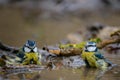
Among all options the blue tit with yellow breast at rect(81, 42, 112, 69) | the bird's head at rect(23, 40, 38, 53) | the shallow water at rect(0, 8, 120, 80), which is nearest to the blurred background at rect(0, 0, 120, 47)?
the shallow water at rect(0, 8, 120, 80)

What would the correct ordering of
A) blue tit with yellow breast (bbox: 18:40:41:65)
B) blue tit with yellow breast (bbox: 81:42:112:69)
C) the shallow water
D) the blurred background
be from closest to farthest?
the shallow water < blue tit with yellow breast (bbox: 18:40:41:65) < blue tit with yellow breast (bbox: 81:42:112:69) < the blurred background

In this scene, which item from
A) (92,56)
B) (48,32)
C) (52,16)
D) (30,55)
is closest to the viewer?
(30,55)

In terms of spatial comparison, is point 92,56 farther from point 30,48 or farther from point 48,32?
point 48,32

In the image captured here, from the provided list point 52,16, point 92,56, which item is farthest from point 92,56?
point 52,16

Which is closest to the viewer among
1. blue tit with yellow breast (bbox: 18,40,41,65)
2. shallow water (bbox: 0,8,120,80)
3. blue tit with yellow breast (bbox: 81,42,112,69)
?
shallow water (bbox: 0,8,120,80)

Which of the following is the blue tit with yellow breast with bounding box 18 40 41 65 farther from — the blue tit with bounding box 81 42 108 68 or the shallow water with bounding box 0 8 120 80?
the blue tit with bounding box 81 42 108 68

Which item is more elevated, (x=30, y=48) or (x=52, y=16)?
(x=52, y=16)

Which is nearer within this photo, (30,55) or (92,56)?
(30,55)

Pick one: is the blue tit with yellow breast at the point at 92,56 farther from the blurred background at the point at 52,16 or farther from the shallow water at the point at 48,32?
the blurred background at the point at 52,16

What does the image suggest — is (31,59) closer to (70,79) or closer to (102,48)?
(70,79)
